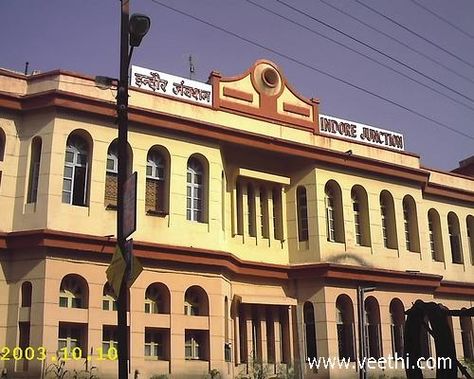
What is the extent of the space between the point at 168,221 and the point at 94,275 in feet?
9.69

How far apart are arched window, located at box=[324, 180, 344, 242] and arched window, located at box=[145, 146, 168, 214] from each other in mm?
6649

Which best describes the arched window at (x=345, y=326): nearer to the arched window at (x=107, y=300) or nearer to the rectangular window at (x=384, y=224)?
the rectangular window at (x=384, y=224)

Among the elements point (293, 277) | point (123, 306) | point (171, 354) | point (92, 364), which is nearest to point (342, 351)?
point (293, 277)

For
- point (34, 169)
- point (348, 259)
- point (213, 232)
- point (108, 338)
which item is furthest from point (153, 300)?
point (348, 259)

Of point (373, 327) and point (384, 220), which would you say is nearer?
point (373, 327)

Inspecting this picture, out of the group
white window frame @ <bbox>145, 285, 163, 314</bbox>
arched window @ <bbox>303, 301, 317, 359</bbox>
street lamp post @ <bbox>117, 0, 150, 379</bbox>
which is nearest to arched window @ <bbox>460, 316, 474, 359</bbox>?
arched window @ <bbox>303, 301, 317, 359</bbox>

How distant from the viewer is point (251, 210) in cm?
2336

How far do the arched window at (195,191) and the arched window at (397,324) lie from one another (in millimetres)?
8923

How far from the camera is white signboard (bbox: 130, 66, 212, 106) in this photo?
20609 millimetres

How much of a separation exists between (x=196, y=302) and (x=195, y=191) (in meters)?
3.65

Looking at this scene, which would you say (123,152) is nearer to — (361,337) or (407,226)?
(361,337)

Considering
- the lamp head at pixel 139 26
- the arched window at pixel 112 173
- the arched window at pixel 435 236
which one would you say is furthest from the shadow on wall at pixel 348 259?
the lamp head at pixel 139 26

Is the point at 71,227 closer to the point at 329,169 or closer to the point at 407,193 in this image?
the point at 329,169

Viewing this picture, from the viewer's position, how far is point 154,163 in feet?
67.8
